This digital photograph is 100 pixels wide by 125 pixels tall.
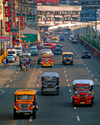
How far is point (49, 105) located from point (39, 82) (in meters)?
18.2

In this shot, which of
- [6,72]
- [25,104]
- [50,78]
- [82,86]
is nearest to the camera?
[25,104]

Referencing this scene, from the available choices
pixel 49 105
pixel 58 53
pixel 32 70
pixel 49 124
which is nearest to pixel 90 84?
pixel 49 105

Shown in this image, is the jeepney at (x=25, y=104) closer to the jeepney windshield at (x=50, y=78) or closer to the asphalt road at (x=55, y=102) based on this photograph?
the asphalt road at (x=55, y=102)

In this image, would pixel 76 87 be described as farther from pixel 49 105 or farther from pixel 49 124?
pixel 49 124

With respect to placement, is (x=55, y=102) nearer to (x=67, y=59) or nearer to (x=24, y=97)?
(x=24, y=97)

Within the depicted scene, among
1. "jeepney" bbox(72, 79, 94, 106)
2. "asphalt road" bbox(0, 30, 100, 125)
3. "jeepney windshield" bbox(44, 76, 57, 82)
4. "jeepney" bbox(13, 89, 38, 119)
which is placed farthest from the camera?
"jeepney windshield" bbox(44, 76, 57, 82)

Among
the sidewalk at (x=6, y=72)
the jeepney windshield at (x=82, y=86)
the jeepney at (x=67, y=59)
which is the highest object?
the jeepney windshield at (x=82, y=86)

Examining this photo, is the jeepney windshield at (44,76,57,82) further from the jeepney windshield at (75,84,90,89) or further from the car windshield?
the car windshield

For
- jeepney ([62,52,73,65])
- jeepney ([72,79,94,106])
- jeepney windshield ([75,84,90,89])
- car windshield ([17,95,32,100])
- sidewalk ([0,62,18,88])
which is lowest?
sidewalk ([0,62,18,88])

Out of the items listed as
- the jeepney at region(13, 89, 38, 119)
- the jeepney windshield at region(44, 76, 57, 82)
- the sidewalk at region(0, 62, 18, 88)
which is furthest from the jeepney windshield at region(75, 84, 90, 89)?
the sidewalk at region(0, 62, 18, 88)

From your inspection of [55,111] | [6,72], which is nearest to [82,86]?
[55,111]

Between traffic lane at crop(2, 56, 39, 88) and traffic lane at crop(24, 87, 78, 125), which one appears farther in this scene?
traffic lane at crop(2, 56, 39, 88)

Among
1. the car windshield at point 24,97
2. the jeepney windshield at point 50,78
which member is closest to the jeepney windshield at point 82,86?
the jeepney windshield at point 50,78

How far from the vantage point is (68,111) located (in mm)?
36781
